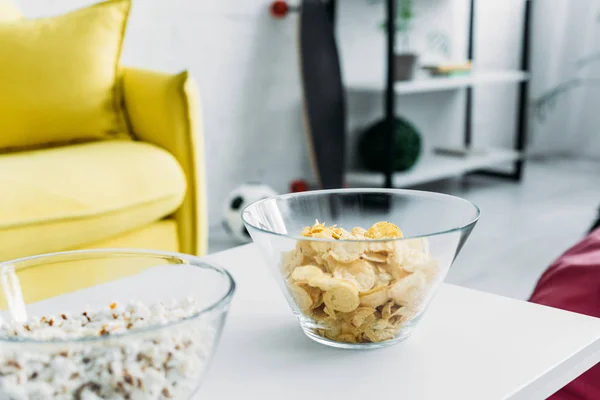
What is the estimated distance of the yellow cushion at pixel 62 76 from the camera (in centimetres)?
157

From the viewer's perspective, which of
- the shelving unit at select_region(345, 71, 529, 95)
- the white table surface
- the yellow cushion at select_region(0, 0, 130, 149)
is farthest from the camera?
the shelving unit at select_region(345, 71, 529, 95)

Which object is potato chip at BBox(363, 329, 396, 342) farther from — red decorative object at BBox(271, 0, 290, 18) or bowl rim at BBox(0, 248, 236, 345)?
red decorative object at BBox(271, 0, 290, 18)

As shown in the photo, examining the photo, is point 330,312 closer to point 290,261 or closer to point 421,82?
point 290,261

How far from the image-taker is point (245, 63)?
256 cm

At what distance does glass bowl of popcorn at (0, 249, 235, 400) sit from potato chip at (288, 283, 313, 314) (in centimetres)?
9

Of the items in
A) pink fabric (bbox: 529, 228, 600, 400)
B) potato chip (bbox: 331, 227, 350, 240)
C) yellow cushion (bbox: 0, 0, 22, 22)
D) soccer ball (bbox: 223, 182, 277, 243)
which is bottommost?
soccer ball (bbox: 223, 182, 277, 243)

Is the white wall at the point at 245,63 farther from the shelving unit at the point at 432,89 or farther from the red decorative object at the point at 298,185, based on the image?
the shelving unit at the point at 432,89

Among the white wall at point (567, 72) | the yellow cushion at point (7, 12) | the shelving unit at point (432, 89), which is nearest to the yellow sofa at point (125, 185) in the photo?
the yellow cushion at point (7, 12)

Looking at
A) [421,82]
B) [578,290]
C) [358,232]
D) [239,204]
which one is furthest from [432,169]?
[358,232]

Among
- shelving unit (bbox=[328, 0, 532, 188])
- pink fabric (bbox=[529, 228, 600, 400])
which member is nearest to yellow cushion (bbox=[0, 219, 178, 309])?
pink fabric (bbox=[529, 228, 600, 400])

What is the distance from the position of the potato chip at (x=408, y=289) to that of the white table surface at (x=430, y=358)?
5 cm

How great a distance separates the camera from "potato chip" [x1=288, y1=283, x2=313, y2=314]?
26.1 inches

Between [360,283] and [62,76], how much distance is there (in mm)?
1221

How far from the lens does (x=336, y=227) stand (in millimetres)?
765
